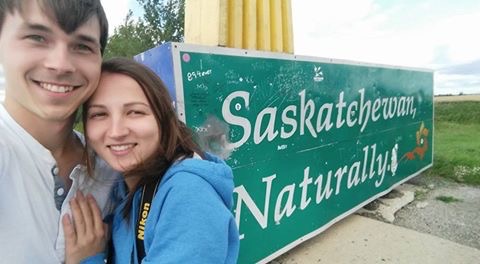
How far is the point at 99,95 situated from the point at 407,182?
633 centimetres

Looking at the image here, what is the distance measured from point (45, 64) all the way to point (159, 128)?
0.45 meters

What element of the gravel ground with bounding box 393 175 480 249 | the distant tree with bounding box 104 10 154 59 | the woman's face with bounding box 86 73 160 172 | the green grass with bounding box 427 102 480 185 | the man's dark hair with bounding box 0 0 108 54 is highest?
the distant tree with bounding box 104 10 154 59

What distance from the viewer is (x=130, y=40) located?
1788 centimetres

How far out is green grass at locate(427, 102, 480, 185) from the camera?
6.84m

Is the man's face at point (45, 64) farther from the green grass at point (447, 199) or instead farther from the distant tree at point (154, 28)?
the distant tree at point (154, 28)

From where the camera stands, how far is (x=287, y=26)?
360 centimetres

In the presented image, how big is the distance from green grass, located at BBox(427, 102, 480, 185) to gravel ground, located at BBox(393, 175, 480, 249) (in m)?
0.57

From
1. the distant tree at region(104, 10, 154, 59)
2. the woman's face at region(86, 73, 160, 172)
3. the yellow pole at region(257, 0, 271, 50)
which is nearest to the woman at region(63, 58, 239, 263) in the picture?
the woman's face at region(86, 73, 160, 172)

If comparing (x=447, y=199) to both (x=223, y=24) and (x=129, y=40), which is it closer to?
(x=223, y=24)

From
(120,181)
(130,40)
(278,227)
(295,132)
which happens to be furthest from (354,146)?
(130,40)

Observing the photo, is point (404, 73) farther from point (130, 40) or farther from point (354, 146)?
point (130, 40)

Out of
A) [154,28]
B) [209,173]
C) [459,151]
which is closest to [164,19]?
[154,28]

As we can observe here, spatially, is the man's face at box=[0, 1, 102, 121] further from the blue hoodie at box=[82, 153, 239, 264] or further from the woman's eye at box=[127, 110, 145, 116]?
the blue hoodie at box=[82, 153, 239, 264]

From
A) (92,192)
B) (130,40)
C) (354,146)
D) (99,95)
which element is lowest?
(354,146)
